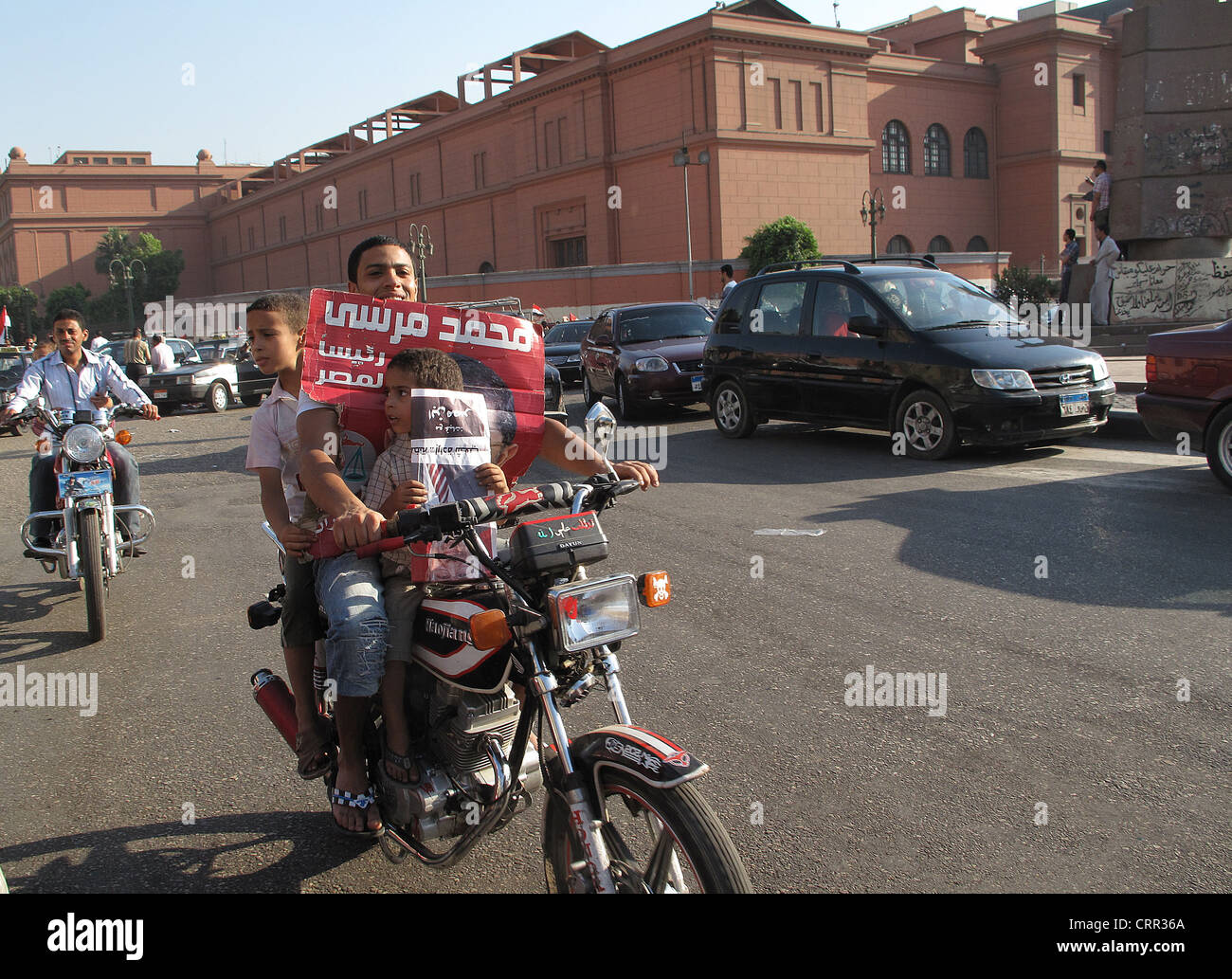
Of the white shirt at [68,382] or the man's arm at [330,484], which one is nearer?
the man's arm at [330,484]

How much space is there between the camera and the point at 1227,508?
7871 millimetres

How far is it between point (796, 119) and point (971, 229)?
44.5ft

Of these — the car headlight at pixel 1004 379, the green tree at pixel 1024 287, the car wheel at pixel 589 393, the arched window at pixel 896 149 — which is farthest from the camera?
the arched window at pixel 896 149

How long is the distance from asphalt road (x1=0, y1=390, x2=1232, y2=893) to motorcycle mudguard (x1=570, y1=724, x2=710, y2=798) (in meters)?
0.90

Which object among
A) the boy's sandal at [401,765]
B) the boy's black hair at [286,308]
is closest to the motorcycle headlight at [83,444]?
the boy's black hair at [286,308]

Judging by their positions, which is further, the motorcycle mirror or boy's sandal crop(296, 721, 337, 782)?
boy's sandal crop(296, 721, 337, 782)

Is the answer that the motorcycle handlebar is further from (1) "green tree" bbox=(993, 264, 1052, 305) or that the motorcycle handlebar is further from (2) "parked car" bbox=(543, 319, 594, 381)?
(1) "green tree" bbox=(993, 264, 1052, 305)

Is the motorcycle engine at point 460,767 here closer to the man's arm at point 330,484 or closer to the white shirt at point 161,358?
the man's arm at point 330,484

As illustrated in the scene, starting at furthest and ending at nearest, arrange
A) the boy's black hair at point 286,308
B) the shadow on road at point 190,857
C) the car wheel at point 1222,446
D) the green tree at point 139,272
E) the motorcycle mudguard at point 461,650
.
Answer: the green tree at point 139,272 → the car wheel at point 1222,446 → the boy's black hair at point 286,308 → the shadow on road at point 190,857 → the motorcycle mudguard at point 461,650

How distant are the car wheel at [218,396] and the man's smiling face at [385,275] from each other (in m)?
24.6

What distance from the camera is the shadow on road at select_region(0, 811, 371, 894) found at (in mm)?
3406

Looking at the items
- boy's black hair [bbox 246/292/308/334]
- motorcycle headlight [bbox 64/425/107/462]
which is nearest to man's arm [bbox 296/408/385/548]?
→ boy's black hair [bbox 246/292/308/334]

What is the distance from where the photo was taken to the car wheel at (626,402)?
Result: 15.9 meters

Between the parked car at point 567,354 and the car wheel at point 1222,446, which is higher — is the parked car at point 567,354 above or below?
above
